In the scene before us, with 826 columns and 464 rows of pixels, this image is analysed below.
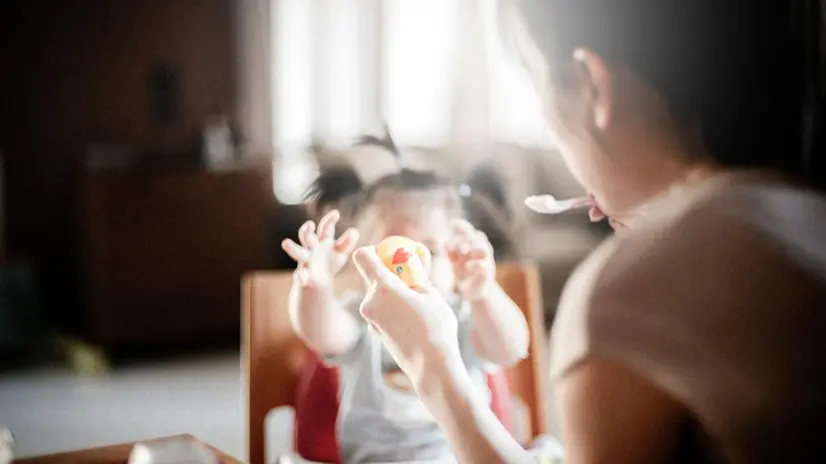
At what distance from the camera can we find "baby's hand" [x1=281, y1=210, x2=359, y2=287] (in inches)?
23.3

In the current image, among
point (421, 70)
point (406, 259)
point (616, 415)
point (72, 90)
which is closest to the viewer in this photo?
point (616, 415)

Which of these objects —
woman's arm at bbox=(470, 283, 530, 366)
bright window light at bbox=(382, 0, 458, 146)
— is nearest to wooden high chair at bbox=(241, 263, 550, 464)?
woman's arm at bbox=(470, 283, 530, 366)

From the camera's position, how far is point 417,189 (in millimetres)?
616

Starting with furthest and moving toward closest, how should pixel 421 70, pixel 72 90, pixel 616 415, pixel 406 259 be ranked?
pixel 72 90, pixel 421 70, pixel 406 259, pixel 616 415

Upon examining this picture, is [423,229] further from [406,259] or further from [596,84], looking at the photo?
[596,84]

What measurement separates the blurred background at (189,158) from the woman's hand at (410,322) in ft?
0.38

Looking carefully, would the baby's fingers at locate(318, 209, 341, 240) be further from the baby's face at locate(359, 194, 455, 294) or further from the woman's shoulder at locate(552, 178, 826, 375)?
the woman's shoulder at locate(552, 178, 826, 375)

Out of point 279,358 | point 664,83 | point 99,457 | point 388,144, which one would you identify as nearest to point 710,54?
point 664,83

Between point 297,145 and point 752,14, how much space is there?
35 cm

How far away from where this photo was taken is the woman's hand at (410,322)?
48cm

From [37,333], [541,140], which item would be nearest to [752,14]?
[541,140]

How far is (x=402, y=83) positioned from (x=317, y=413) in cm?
26

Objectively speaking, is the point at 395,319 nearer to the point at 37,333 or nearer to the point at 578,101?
the point at 578,101

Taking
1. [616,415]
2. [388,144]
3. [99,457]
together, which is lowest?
[99,457]
